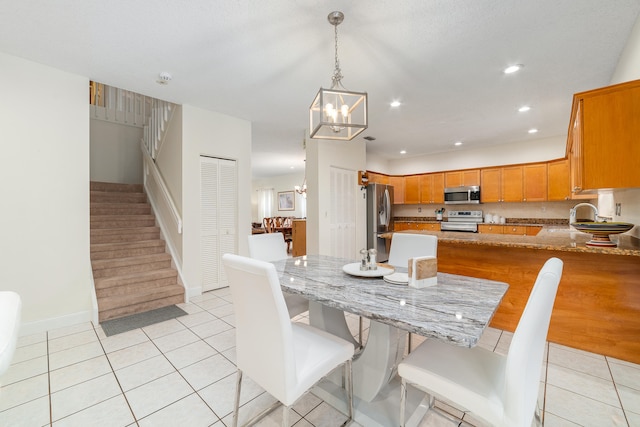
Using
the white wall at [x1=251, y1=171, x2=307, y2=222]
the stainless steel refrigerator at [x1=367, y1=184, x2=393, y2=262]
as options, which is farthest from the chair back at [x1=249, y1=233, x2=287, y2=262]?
the white wall at [x1=251, y1=171, x2=307, y2=222]

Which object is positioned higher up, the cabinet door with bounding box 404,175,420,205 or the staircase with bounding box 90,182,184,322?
the cabinet door with bounding box 404,175,420,205

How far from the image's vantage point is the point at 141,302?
3305 millimetres

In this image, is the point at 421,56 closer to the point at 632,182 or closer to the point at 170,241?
the point at 632,182

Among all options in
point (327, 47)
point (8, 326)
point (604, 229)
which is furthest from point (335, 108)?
point (604, 229)

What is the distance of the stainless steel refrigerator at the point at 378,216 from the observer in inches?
237

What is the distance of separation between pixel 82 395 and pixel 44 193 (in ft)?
6.91

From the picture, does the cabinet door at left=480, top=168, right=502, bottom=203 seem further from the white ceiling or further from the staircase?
the staircase

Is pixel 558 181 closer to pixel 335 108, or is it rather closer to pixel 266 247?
pixel 335 108

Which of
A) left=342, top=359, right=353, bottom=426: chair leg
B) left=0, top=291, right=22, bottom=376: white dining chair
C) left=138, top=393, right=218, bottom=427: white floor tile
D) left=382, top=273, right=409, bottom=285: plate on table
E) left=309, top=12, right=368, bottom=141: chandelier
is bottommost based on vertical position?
left=138, top=393, right=218, bottom=427: white floor tile

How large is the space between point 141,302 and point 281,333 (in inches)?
117

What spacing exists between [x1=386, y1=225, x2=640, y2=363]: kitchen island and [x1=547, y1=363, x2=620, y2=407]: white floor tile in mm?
527

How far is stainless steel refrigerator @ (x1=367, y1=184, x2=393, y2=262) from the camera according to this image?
602 cm

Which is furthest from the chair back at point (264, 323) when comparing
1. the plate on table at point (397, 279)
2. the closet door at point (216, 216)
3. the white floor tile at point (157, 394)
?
the closet door at point (216, 216)

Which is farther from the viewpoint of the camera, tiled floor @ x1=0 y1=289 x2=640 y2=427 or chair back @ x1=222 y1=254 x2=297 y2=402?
tiled floor @ x1=0 y1=289 x2=640 y2=427
